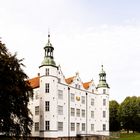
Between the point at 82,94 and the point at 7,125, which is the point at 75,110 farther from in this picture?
the point at 7,125

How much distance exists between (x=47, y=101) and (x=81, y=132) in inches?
426

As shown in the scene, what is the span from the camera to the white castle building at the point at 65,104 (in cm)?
4825

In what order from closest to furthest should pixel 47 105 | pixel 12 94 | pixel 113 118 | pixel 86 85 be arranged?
1. pixel 12 94
2. pixel 47 105
3. pixel 86 85
4. pixel 113 118

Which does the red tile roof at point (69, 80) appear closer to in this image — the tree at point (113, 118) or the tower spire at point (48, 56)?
the tower spire at point (48, 56)

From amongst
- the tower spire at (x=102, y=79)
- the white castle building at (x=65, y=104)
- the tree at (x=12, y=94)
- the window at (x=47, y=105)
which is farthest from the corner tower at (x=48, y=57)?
the tower spire at (x=102, y=79)

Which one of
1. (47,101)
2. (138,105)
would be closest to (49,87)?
(47,101)

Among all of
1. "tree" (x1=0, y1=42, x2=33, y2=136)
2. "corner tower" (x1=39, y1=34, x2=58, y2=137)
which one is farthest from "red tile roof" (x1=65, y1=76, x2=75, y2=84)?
"tree" (x1=0, y1=42, x2=33, y2=136)

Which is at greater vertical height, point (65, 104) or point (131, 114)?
point (65, 104)

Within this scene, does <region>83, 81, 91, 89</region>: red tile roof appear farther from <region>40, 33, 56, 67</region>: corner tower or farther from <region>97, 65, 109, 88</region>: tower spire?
<region>40, 33, 56, 67</region>: corner tower

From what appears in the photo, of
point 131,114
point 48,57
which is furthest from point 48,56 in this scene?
point 131,114

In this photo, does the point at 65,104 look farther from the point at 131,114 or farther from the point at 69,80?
the point at 131,114

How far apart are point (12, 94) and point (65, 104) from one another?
18872 millimetres

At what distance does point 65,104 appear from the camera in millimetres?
52125

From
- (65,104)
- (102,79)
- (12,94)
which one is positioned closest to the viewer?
(12,94)
